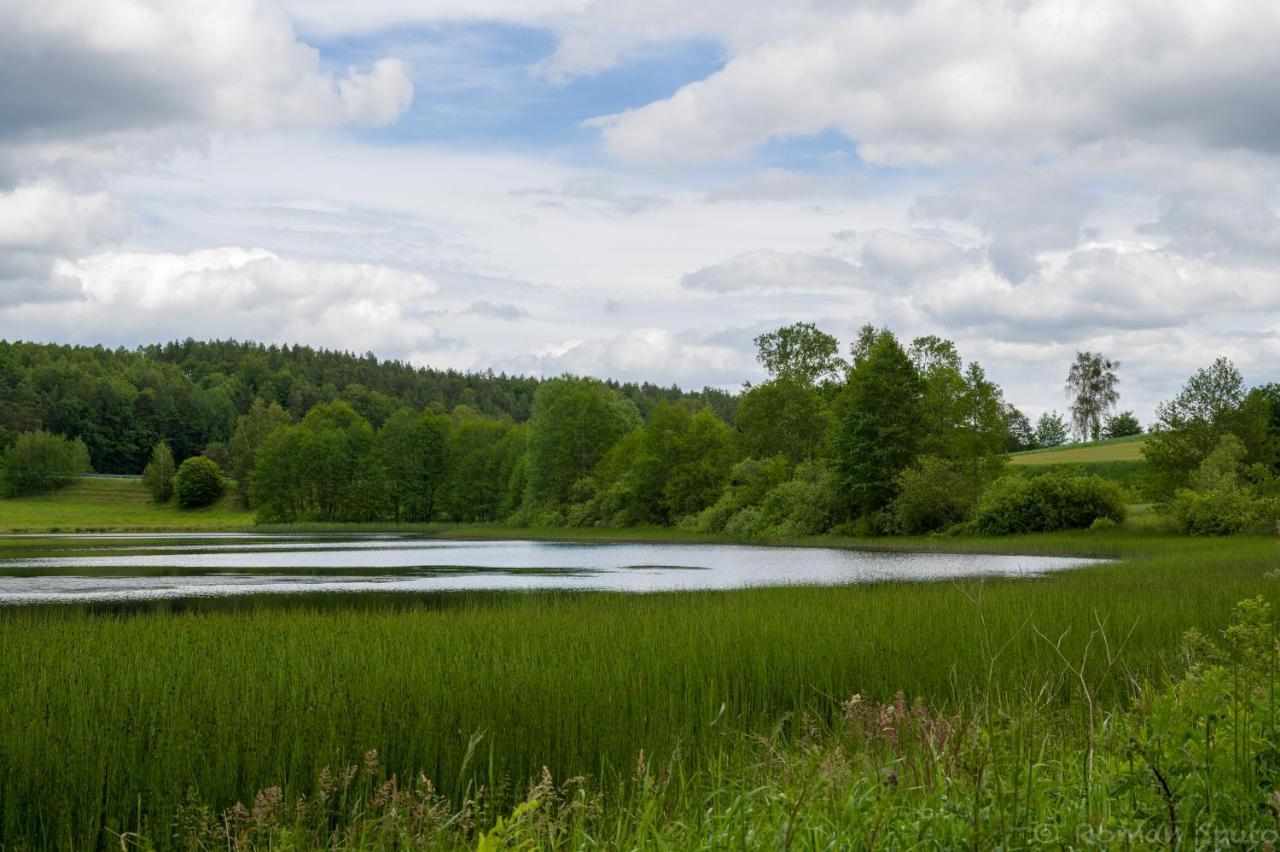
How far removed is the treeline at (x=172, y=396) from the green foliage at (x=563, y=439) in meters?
55.6

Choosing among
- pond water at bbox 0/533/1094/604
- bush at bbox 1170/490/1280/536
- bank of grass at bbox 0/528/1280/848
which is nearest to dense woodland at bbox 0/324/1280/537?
bush at bbox 1170/490/1280/536

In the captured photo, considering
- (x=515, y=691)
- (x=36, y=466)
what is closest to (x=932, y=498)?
(x=515, y=691)

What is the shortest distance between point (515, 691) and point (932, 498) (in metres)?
43.4

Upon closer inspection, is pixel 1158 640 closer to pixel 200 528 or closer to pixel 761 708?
pixel 761 708

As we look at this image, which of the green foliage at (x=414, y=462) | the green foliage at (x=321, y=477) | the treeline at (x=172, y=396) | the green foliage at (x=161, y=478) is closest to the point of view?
the green foliage at (x=321, y=477)

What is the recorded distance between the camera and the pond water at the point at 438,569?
26062 millimetres

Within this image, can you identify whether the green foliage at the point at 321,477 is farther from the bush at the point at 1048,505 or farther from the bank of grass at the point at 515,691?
the bank of grass at the point at 515,691

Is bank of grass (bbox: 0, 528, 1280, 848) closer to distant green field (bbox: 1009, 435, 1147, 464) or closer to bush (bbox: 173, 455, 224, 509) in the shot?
distant green field (bbox: 1009, 435, 1147, 464)

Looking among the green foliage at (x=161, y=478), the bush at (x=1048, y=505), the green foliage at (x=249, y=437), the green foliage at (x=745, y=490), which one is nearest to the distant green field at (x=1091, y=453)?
the green foliage at (x=745, y=490)

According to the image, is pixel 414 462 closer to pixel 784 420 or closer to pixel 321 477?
pixel 321 477

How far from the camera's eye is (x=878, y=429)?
54.2 m

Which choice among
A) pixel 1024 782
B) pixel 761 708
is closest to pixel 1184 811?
pixel 1024 782

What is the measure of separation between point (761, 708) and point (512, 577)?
20.2m

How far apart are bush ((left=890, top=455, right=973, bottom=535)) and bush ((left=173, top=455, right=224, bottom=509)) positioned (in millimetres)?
79949
